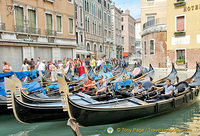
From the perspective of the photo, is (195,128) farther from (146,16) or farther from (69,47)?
(146,16)

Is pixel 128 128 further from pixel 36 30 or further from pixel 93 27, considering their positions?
pixel 93 27

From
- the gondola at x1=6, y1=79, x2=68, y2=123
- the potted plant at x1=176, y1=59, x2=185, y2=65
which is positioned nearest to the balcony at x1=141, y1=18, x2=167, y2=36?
the potted plant at x1=176, y1=59, x2=185, y2=65

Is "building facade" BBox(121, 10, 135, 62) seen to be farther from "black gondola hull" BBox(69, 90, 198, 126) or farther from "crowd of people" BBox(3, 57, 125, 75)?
"black gondola hull" BBox(69, 90, 198, 126)

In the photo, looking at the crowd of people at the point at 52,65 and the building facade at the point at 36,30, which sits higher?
the building facade at the point at 36,30

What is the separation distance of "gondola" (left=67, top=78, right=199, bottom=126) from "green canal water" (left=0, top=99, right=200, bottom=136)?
0.19 m

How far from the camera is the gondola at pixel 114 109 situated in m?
4.11

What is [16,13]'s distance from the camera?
11062 millimetres

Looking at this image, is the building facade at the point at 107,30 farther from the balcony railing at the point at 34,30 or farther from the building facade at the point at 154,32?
the balcony railing at the point at 34,30

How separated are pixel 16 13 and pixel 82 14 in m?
8.67

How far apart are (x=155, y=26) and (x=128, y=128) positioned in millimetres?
13419

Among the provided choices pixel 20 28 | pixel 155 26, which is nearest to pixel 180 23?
pixel 155 26

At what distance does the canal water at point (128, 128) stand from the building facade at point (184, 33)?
9778 millimetres

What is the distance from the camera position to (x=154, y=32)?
1681 centimetres

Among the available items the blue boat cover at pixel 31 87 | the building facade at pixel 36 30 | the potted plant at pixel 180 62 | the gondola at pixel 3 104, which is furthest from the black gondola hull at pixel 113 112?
the potted plant at pixel 180 62
